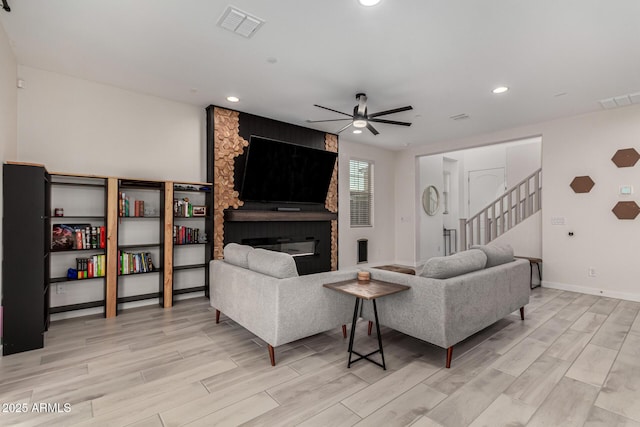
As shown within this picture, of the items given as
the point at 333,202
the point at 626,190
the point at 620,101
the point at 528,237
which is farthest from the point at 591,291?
the point at 333,202

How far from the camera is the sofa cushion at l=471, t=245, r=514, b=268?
3.16 meters

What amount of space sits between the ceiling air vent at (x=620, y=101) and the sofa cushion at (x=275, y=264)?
16.0 ft

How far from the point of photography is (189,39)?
292cm

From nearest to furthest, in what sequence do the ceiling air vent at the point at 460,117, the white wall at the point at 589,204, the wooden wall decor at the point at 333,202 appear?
the white wall at the point at 589,204, the ceiling air vent at the point at 460,117, the wooden wall decor at the point at 333,202

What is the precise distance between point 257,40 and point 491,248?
3083 millimetres

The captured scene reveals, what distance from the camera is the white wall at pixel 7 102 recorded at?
2.78 m

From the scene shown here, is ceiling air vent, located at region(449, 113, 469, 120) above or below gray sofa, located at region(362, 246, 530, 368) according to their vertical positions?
above

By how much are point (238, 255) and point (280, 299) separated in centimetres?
93

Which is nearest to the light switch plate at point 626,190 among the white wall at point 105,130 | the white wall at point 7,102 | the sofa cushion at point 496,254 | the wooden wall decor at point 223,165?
the sofa cushion at point 496,254

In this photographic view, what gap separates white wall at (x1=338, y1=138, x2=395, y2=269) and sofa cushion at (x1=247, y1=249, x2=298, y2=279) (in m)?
3.79

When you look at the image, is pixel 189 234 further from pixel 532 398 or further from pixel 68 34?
pixel 532 398

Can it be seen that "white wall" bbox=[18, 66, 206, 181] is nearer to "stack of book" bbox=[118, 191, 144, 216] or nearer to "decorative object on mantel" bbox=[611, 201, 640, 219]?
"stack of book" bbox=[118, 191, 144, 216]

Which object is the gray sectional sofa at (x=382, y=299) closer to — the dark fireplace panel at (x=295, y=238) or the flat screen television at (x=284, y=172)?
the dark fireplace panel at (x=295, y=238)

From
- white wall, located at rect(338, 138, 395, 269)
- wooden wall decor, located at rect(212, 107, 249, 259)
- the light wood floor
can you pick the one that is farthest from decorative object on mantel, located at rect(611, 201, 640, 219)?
wooden wall decor, located at rect(212, 107, 249, 259)
